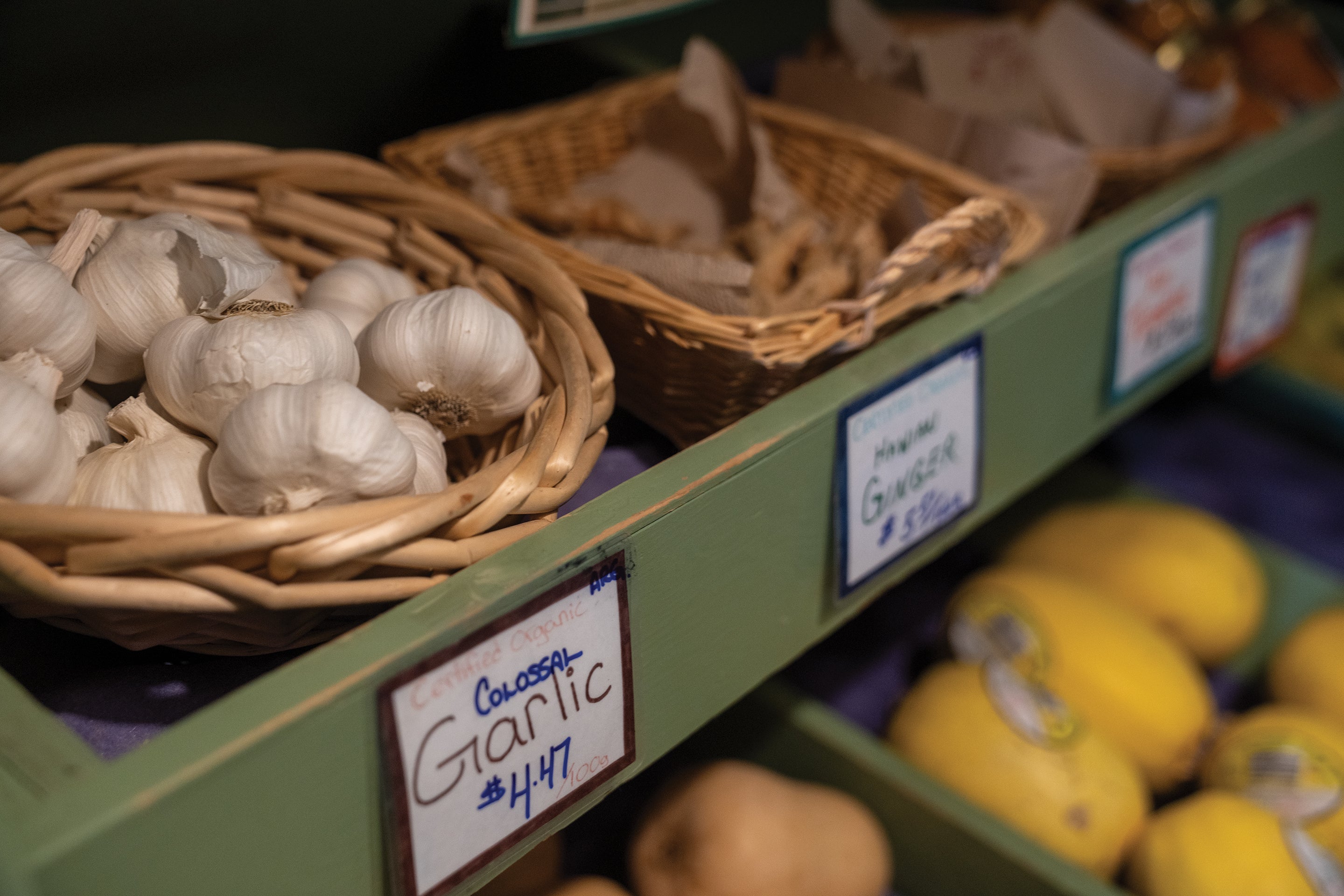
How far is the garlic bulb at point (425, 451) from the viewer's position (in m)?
0.53

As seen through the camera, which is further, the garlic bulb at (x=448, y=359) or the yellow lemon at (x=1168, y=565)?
the yellow lemon at (x=1168, y=565)

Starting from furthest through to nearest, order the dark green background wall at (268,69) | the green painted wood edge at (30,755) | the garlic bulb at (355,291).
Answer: the dark green background wall at (268,69) < the garlic bulb at (355,291) < the green painted wood edge at (30,755)

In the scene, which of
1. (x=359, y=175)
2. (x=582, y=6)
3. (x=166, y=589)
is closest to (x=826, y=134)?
(x=582, y=6)

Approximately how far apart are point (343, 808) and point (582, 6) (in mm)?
593

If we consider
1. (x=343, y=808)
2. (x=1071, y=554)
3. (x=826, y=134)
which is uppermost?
(x=826, y=134)

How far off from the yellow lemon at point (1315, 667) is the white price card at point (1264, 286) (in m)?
0.25

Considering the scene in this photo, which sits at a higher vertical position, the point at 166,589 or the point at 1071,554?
the point at 166,589

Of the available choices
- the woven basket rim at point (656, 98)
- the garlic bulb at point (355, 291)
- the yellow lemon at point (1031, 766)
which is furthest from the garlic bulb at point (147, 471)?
the yellow lemon at point (1031, 766)

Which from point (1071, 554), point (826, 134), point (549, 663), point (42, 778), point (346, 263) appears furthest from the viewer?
point (1071, 554)

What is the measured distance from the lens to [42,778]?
37 centimetres

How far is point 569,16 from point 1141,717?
2.33 feet

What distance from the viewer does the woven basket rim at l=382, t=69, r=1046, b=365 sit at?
611 mm

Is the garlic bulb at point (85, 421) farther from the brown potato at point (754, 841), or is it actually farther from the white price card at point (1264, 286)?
the white price card at point (1264, 286)

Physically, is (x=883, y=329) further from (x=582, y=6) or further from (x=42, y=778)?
(x=42, y=778)
